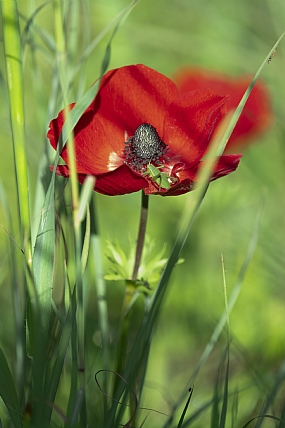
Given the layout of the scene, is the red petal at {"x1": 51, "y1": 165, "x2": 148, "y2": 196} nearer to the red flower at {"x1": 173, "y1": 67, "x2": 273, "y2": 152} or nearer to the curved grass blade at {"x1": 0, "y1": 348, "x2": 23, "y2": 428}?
the curved grass blade at {"x1": 0, "y1": 348, "x2": 23, "y2": 428}

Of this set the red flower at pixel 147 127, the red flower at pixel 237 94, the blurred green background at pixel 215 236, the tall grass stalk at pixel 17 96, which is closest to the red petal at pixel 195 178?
the red flower at pixel 147 127

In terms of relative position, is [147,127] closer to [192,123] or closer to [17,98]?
[192,123]

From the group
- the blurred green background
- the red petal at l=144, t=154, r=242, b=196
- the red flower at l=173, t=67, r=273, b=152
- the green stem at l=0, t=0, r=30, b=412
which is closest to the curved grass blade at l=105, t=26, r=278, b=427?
the red petal at l=144, t=154, r=242, b=196

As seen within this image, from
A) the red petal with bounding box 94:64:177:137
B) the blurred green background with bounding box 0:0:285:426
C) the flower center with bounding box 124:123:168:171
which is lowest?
the blurred green background with bounding box 0:0:285:426

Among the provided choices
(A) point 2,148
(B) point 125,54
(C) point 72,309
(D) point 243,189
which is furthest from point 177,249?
(B) point 125,54

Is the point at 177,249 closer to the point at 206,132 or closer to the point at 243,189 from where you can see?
the point at 206,132

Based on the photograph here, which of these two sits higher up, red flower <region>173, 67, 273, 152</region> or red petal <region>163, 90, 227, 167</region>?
red petal <region>163, 90, 227, 167</region>

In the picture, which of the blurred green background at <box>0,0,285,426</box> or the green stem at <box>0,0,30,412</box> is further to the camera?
the blurred green background at <box>0,0,285,426</box>

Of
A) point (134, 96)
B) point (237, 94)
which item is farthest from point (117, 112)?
point (237, 94)

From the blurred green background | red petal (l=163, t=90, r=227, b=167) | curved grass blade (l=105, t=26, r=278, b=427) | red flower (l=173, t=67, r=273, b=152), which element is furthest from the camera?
red flower (l=173, t=67, r=273, b=152)
